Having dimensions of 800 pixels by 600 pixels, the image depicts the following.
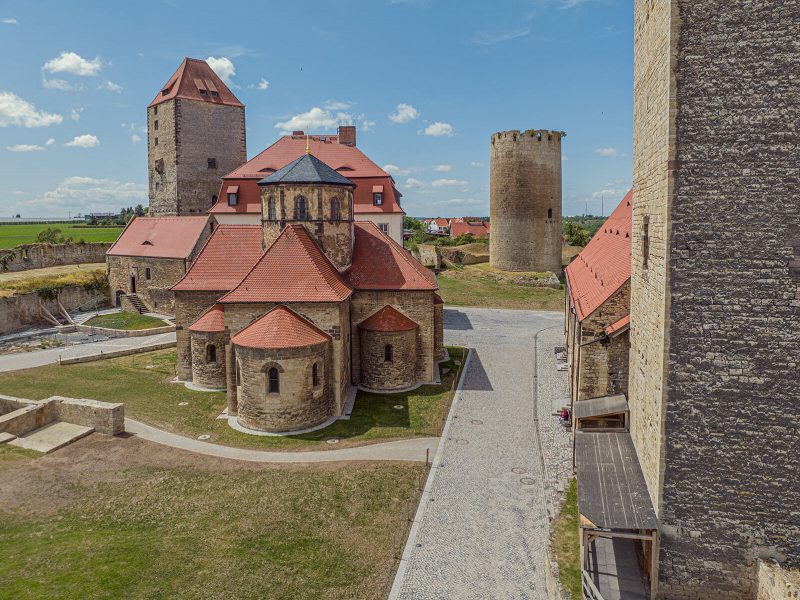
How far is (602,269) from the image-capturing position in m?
19.1

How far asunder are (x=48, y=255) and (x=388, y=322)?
1401 inches

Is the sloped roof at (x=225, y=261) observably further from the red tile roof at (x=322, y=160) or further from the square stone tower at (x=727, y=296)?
the square stone tower at (x=727, y=296)

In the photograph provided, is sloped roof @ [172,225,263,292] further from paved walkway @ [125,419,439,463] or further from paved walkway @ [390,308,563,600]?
paved walkway @ [390,308,563,600]

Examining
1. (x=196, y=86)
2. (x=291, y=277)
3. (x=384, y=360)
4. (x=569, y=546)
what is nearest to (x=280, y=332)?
(x=291, y=277)

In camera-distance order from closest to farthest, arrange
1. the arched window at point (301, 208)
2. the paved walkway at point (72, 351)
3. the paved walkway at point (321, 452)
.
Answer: the paved walkway at point (321, 452) < the arched window at point (301, 208) < the paved walkway at point (72, 351)

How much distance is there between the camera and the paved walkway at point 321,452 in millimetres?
16234

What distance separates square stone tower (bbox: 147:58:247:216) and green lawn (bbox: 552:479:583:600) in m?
35.7

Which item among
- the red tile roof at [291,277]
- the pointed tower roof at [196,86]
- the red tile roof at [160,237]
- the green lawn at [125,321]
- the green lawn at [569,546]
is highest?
the pointed tower roof at [196,86]

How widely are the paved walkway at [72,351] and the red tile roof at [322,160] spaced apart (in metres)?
8.64

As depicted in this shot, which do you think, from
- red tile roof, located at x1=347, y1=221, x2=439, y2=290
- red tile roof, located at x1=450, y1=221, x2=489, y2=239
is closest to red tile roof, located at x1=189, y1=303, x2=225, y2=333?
red tile roof, located at x1=347, y1=221, x2=439, y2=290

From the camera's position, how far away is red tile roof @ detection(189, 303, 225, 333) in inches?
862

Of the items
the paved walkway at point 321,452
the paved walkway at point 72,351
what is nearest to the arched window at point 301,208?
the paved walkway at point 321,452

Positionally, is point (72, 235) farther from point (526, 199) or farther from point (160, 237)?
point (526, 199)

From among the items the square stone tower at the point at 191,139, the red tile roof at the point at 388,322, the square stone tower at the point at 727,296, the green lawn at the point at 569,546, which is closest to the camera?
the square stone tower at the point at 727,296
